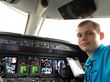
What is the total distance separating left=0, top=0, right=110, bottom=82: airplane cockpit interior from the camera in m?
2.56

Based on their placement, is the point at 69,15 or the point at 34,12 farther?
the point at 34,12

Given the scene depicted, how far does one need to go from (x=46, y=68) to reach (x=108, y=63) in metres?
1.77

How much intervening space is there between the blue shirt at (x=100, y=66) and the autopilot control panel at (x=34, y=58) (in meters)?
1.43

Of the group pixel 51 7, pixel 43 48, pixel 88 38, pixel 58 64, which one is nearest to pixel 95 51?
pixel 88 38

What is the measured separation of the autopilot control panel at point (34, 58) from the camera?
2957 mm

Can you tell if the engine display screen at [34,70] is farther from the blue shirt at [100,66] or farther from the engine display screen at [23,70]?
the blue shirt at [100,66]

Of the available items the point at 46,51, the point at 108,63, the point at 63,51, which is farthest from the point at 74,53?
the point at 108,63

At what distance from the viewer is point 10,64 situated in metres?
2.99

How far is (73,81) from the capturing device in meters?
3.43

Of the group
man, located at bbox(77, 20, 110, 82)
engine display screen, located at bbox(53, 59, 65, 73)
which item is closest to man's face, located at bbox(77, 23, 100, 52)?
man, located at bbox(77, 20, 110, 82)

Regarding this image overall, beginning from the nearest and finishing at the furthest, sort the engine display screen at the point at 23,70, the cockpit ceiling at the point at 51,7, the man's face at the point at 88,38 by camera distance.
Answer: the man's face at the point at 88,38 → the cockpit ceiling at the point at 51,7 → the engine display screen at the point at 23,70

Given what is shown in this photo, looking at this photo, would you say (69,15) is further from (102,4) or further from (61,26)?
(61,26)

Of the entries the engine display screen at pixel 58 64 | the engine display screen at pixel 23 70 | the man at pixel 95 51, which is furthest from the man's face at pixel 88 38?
the engine display screen at pixel 58 64

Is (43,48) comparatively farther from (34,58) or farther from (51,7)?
(51,7)
